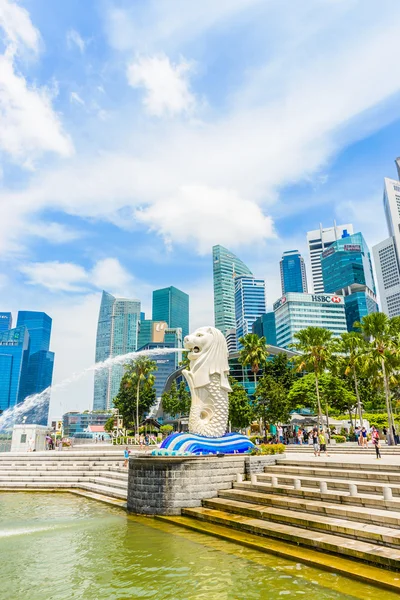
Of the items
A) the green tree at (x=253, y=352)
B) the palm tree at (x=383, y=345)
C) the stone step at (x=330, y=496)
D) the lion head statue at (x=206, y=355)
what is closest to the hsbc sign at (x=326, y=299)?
the green tree at (x=253, y=352)

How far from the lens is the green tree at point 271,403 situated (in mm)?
38938

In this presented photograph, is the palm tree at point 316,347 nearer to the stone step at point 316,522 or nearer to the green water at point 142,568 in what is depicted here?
the stone step at point 316,522

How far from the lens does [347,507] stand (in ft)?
32.0

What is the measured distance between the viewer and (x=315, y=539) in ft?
28.1

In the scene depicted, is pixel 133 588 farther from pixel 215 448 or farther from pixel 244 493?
pixel 215 448

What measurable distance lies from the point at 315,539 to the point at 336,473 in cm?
439

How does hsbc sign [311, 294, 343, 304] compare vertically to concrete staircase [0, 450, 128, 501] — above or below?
above

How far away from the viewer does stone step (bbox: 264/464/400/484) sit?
11.4 metres

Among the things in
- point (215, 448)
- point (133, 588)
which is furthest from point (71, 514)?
point (133, 588)

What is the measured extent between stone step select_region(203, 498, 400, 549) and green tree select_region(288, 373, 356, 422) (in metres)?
35.2

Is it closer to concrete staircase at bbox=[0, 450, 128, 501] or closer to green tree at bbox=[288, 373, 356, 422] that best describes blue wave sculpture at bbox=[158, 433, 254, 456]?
concrete staircase at bbox=[0, 450, 128, 501]

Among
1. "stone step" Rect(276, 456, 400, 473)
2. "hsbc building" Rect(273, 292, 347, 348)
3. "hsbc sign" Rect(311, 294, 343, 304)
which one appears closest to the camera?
"stone step" Rect(276, 456, 400, 473)

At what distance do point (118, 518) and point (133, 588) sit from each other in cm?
631

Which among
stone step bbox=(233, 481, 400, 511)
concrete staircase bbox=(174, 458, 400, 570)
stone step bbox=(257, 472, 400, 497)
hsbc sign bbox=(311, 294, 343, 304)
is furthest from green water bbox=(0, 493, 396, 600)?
hsbc sign bbox=(311, 294, 343, 304)
